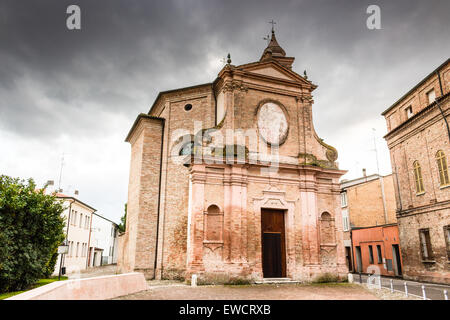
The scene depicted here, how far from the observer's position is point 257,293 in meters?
11.9

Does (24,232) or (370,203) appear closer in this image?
(24,232)

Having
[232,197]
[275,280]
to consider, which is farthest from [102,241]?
[275,280]

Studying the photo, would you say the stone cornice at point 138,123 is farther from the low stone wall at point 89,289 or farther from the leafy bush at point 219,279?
the low stone wall at point 89,289

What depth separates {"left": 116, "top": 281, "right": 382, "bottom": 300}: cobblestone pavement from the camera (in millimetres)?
10763

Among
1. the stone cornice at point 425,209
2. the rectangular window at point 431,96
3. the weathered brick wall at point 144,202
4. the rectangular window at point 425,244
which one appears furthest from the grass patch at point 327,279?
the rectangular window at point 431,96

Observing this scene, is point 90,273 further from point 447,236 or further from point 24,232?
point 447,236

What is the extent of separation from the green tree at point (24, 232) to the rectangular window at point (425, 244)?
1921 cm

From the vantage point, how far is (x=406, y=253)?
20859 mm

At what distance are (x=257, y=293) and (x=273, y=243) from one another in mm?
4160

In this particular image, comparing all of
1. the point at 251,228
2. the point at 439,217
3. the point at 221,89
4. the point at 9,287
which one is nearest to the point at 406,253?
the point at 439,217

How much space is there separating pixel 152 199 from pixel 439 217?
1554 cm

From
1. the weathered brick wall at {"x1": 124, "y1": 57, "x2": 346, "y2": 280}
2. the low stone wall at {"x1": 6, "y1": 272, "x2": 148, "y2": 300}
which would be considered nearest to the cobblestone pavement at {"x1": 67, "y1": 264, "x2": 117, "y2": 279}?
the weathered brick wall at {"x1": 124, "y1": 57, "x2": 346, "y2": 280}

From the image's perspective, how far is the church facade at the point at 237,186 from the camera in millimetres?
14820

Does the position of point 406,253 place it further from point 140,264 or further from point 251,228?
point 140,264
